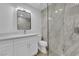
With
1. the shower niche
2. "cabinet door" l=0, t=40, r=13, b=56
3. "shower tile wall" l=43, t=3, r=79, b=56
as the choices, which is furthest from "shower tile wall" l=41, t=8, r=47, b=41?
"cabinet door" l=0, t=40, r=13, b=56

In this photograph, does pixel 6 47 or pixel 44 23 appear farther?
pixel 44 23

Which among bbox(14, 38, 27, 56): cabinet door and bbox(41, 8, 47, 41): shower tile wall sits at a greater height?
bbox(41, 8, 47, 41): shower tile wall

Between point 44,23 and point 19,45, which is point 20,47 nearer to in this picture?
point 19,45

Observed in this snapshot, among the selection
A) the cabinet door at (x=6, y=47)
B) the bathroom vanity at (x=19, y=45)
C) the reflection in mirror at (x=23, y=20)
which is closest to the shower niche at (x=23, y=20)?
the reflection in mirror at (x=23, y=20)

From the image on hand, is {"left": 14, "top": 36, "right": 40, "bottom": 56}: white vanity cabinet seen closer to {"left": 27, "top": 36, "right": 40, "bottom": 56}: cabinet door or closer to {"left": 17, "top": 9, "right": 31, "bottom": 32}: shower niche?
{"left": 27, "top": 36, "right": 40, "bottom": 56}: cabinet door

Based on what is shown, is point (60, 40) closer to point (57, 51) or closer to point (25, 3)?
point (57, 51)

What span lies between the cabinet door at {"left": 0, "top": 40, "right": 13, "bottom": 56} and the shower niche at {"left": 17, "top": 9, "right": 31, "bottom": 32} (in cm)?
21

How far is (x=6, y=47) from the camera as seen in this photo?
991mm

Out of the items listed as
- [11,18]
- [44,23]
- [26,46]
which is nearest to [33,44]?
[26,46]

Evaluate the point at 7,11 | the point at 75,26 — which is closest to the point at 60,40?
the point at 75,26

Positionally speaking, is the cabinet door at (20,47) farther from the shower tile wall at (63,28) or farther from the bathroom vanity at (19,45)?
the shower tile wall at (63,28)

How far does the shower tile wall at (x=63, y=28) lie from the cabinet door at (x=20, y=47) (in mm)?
326

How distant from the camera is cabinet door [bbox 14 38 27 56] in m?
1.06

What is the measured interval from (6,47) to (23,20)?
0.38m
